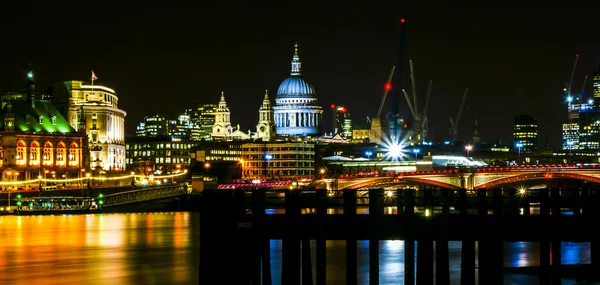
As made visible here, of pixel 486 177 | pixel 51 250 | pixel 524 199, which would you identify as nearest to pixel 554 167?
pixel 486 177

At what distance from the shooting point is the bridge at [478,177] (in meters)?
134

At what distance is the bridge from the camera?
13450 centimetres

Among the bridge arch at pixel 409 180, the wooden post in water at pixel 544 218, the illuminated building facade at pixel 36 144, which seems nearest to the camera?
the wooden post in water at pixel 544 218

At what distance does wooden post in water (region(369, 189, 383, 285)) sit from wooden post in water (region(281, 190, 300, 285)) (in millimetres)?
2553

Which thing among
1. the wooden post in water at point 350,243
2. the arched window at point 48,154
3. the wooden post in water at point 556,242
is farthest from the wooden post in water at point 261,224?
the arched window at point 48,154

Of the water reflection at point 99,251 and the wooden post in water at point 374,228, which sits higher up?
the wooden post in water at point 374,228

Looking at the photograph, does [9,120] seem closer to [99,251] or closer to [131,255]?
[99,251]

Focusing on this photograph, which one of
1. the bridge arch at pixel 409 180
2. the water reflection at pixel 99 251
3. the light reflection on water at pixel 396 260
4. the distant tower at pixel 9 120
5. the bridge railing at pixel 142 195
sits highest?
the distant tower at pixel 9 120

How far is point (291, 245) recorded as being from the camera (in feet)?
139

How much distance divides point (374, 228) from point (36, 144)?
136971 millimetres

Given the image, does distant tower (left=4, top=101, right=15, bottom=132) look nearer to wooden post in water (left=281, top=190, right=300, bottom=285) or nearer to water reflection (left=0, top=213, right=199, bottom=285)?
water reflection (left=0, top=213, right=199, bottom=285)

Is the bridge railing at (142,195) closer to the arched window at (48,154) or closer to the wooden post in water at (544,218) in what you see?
the arched window at (48,154)

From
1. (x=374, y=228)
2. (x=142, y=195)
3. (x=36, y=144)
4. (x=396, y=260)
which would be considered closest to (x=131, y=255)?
(x=396, y=260)

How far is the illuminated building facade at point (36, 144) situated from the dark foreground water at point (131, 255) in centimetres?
5551
